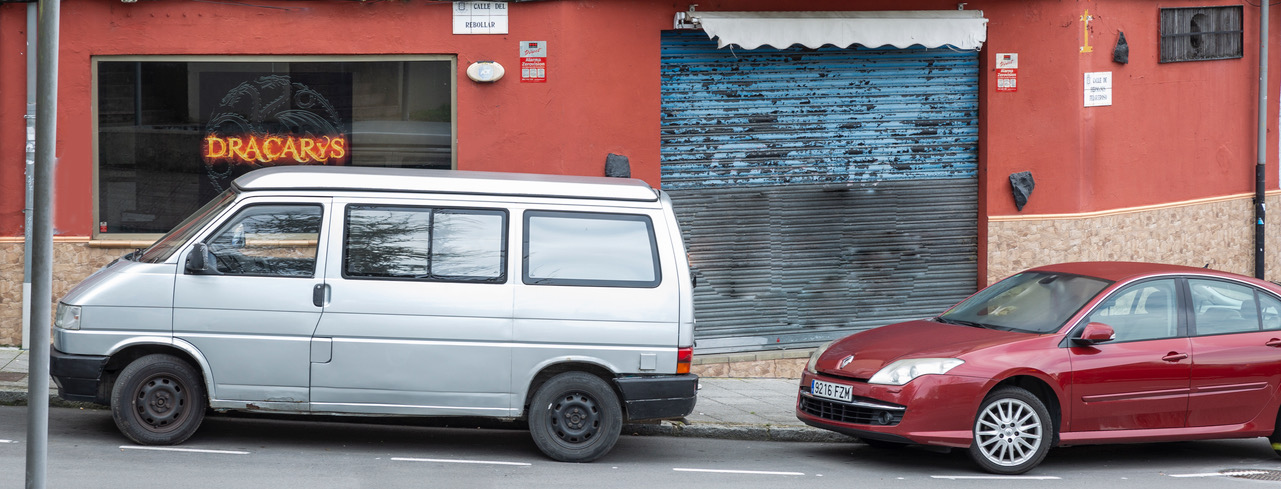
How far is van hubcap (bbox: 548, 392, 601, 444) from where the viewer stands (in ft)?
27.3

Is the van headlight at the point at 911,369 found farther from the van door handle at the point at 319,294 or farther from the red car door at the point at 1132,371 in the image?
the van door handle at the point at 319,294

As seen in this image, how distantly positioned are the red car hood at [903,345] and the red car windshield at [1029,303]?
197 millimetres

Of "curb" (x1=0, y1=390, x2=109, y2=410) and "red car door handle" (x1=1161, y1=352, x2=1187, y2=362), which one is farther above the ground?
"red car door handle" (x1=1161, y1=352, x2=1187, y2=362)

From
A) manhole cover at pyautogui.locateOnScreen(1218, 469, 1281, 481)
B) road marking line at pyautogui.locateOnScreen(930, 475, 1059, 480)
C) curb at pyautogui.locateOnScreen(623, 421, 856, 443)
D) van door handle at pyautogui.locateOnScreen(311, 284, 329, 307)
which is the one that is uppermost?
van door handle at pyautogui.locateOnScreen(311, 284, 329, 307)

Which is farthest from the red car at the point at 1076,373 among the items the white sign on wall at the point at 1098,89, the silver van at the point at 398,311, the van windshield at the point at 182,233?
the white sign on wall at the point at 1098,89

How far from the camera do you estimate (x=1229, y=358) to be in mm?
8516

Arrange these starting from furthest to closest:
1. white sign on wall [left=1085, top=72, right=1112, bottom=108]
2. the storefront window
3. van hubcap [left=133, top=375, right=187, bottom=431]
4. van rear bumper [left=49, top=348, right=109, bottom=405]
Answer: white sign on wall [left=1085, top=72, right=1112, bottom=108]
the storefront window
van hubcap [left=133, top=375, right=187, bottom=431]
van rear bumper [left=49, top=348, right=109, bottom=405]

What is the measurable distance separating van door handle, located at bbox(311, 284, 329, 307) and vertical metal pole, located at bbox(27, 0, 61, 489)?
3308mm

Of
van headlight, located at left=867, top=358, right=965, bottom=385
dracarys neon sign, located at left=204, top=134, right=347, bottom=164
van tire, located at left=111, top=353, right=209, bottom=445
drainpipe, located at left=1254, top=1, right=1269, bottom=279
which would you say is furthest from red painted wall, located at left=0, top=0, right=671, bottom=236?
drainpipe, located at left=1254, top=1, right=1269, bottom=279

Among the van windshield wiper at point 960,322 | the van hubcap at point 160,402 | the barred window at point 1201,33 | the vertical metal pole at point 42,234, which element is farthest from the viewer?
the barred window at point 1201,33

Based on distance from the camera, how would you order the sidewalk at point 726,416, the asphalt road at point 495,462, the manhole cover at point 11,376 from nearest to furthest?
1. the asphalt road at point 495,462
2. the sidewalk at point 726,416
3. the manhole cover at point 11,376

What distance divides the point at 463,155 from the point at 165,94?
2929mm

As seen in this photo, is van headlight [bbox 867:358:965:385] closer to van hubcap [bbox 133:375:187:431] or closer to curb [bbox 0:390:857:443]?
curb [bbox 0:390:857:443]

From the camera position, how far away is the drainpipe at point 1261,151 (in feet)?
47.2
